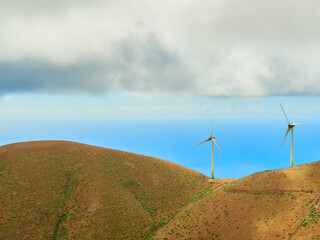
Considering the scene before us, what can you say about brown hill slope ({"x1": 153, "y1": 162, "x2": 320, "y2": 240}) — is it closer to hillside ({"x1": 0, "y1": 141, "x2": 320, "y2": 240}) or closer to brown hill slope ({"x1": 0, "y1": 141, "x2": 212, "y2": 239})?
hillside ({"x1": 0, "y1": 141, "x2": 320, "y2": 240})

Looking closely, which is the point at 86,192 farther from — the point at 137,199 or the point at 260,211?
the point at 260,211

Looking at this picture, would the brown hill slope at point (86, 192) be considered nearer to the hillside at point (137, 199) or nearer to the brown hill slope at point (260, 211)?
the hillside at point (137, 199)


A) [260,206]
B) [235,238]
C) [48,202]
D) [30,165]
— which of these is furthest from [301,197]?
[30,165]

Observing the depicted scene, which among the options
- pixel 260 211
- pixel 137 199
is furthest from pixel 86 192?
pixel 260 211

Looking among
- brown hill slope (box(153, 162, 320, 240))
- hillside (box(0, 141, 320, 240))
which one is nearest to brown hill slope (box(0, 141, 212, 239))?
hillside (box(0, 141, 320, 240))

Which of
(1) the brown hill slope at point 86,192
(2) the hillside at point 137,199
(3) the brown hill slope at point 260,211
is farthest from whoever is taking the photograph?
(1) the brown hill slope at point 86,192

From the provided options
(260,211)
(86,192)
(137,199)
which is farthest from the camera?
(137,199)

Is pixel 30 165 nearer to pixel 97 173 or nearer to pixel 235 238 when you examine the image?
pixel 97 173

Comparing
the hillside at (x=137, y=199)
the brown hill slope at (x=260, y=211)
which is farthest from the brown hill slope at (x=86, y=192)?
the brown hill slope at (x=260, y=211)
